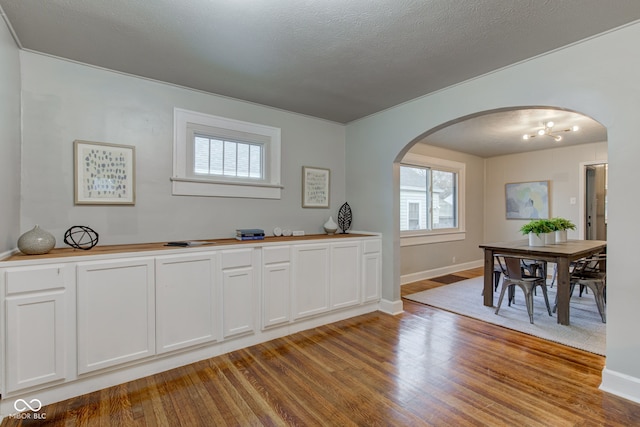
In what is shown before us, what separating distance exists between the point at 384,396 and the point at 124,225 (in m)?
2.45

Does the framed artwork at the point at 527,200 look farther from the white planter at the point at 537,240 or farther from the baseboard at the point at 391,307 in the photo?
the baseboard at the point at 391,307

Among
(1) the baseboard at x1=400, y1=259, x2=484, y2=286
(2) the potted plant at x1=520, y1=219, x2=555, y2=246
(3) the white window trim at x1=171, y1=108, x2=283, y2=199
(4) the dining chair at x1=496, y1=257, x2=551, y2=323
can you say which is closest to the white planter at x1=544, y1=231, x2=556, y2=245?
(2) the potted plant at x1=520, y1=219, x2=555, y2=246

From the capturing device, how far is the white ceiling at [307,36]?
1801 mm

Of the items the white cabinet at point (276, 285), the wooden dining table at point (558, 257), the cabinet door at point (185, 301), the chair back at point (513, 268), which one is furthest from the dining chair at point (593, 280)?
the cabinet door at point (185, 301)

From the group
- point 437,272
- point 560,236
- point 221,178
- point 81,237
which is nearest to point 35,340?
point 81,237

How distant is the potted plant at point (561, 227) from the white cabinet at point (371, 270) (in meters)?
2.42

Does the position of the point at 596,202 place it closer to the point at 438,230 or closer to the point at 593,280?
the point at 438,230

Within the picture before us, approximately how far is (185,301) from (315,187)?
6.61ft

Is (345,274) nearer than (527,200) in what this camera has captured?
Yes

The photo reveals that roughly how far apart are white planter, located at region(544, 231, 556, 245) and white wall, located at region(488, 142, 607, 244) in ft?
6.40

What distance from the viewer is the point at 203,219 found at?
305 cm

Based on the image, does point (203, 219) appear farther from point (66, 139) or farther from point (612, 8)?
point (612, 8)

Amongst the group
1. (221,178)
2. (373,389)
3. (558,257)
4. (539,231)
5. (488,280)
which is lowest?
(373,389)

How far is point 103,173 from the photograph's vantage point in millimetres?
2543
